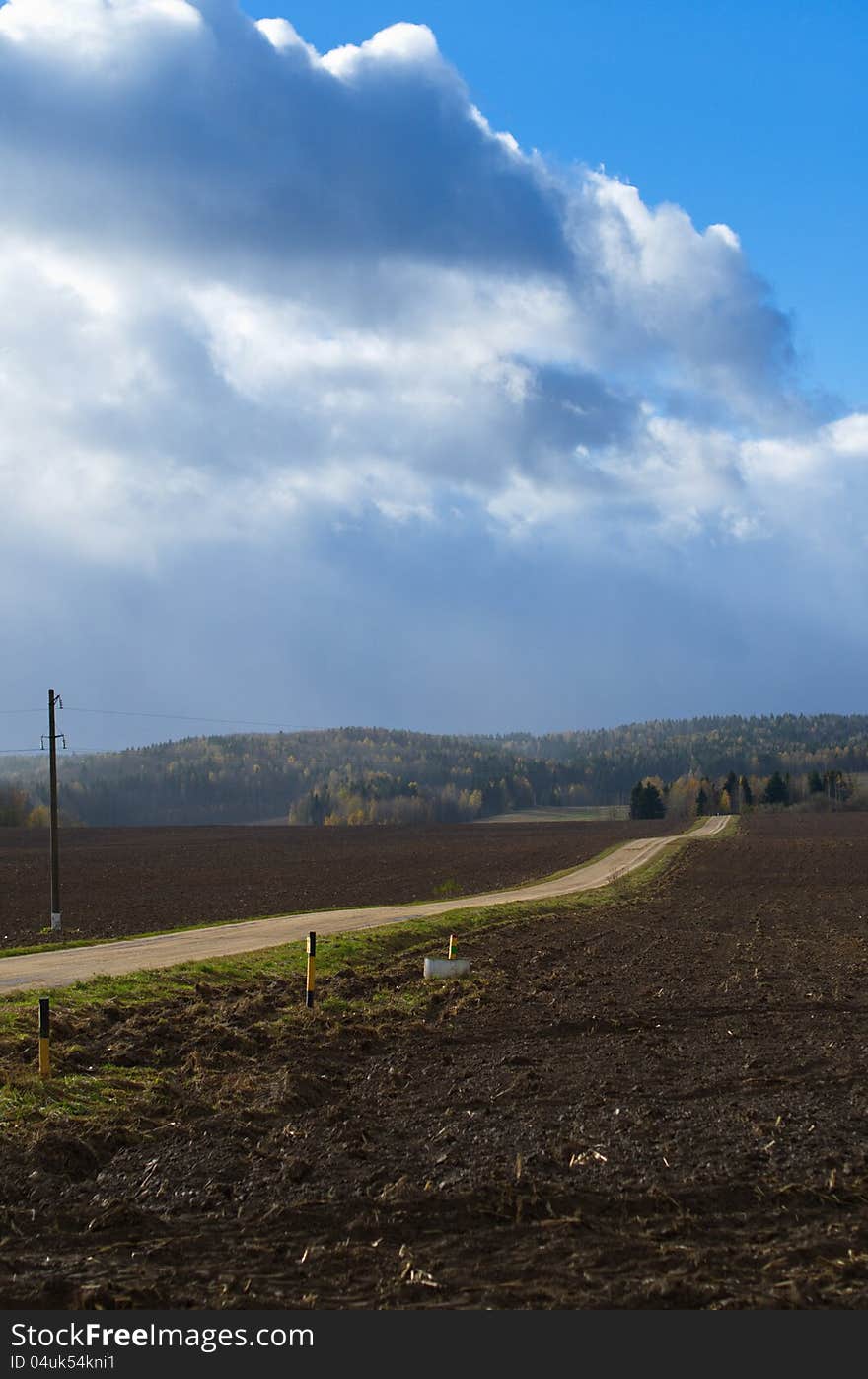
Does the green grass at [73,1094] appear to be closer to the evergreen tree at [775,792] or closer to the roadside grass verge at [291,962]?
the roadside grass verge at [291,962]

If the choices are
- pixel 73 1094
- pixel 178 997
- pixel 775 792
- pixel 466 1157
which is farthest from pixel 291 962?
pixel 775 792

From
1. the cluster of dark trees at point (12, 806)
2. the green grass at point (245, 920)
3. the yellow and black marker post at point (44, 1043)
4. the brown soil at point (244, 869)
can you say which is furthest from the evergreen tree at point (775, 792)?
the yellow and black marker post at point (44, 1043)

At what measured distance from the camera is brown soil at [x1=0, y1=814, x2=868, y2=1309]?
327 inches

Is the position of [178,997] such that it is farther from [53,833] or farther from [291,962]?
[53,833]

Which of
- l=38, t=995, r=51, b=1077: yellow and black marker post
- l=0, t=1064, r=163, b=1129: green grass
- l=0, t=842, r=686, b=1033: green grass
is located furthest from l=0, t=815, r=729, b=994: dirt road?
l=38, t=995, r=51, b=1077: yellow and black marker post

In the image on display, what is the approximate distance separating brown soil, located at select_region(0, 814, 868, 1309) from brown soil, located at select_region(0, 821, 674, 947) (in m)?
19.7

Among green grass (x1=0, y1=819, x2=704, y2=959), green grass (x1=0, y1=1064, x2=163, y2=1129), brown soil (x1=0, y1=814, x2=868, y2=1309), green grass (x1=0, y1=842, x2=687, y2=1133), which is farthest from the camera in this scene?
green grass (x1=0, y1=819, x2=704, y2=959)

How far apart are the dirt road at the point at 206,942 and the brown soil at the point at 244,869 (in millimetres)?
2820

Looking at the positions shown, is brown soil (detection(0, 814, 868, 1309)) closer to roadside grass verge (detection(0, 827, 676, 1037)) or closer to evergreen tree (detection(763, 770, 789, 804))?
roadside grass verge (detection(0, 827, 676, 1037))

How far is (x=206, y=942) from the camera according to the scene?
→ 32.1m

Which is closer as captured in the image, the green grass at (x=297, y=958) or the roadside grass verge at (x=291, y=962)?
the roadside grass verge at (x=291, y=962)

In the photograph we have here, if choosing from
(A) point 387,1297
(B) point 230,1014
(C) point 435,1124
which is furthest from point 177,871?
(A) point 387,1297

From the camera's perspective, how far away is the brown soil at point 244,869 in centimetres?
4397

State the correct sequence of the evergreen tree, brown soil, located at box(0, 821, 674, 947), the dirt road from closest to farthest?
the dirt road < brown soil, located at box(0, 821, 674, 947) < the evergreen tree
